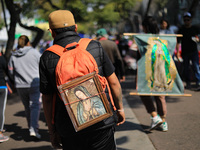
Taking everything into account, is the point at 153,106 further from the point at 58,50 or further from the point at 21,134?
the point at 58,50

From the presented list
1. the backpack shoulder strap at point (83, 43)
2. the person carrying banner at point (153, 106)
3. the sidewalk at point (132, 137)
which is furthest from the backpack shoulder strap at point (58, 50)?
the person carrying banner at point (153, 106)

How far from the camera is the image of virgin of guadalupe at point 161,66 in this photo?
15.9 ft

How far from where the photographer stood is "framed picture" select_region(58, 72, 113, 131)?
210 centimetres

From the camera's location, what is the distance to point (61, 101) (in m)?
2.37

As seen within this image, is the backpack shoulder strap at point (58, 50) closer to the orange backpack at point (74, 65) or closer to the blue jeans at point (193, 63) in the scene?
the orange backpack at point (74, 65)

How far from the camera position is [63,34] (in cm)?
238

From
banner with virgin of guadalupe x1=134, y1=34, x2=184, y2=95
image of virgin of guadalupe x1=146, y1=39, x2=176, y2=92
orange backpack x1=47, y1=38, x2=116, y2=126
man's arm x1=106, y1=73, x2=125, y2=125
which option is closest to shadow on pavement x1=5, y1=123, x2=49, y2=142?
banner with virgin of guadalupe x1=134, y1=34, x2=184, y2=95

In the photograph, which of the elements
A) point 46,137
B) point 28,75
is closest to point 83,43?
point 28,75

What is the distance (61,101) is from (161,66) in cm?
286

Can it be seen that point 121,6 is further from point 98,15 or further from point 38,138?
point 38,138

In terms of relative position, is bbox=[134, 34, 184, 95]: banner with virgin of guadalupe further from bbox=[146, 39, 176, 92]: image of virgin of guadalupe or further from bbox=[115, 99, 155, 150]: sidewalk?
bbox=[115, 99, 155, 150]: sidewalk

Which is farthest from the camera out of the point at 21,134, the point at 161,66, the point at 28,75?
the point at 21,134

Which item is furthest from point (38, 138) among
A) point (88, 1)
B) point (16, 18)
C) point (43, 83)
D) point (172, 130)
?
point (88, 1)

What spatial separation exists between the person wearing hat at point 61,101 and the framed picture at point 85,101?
162 mm
